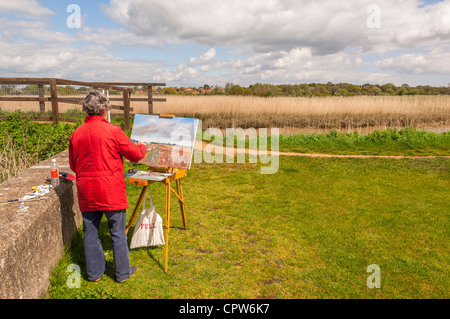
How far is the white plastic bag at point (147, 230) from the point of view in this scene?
13.1ft

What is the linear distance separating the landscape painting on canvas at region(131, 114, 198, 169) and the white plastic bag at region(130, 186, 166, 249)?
0.65 metres

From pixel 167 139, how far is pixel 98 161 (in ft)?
4.32

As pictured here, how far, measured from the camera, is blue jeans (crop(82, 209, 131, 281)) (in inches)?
130

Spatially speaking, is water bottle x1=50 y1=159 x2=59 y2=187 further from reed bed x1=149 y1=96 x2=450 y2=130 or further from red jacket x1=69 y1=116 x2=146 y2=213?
reed bed x1=149 y1=96 x2=450 y2=130

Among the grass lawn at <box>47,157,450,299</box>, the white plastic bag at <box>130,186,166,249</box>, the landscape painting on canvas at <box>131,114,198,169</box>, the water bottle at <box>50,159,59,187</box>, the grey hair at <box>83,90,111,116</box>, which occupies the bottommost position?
the grass lawn at <box>47,157,450,299</box>

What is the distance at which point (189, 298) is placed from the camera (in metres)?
3.26

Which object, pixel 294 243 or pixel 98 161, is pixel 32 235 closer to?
pixel 98 161

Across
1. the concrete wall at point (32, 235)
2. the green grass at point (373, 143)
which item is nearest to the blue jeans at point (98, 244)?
the concrete wall at point (32, 235)

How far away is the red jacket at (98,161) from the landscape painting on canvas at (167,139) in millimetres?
999

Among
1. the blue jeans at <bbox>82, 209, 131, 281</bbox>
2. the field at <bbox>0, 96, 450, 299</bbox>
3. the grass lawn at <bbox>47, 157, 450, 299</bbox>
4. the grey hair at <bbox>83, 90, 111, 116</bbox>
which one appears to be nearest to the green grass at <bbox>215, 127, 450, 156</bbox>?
the field at <bbox>0, 96, 450, 299</bbox>

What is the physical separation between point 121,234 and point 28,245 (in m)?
0.88

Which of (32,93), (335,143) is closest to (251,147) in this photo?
(335,143)

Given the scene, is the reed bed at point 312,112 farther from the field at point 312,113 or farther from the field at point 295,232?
the field at point 295,232

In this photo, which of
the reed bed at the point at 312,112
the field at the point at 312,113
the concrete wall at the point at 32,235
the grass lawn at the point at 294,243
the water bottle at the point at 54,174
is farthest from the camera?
the reed bed at the point at 312,112
